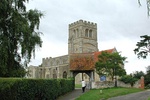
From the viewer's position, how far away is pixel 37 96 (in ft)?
63.8

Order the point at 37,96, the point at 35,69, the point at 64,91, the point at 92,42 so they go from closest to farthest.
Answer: the point at 37,96 → the point at 64,91 → the point at 35,69 → the point at 92,42

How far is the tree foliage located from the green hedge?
444 inches

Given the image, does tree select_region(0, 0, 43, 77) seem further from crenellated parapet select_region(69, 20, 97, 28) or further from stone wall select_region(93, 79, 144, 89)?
crenellated parapet select_region(69, 20, 97, 28)

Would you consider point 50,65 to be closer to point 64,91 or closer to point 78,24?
point 78,24

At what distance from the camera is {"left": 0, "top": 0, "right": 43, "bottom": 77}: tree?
20125 mm

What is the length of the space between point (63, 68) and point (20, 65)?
146 feet

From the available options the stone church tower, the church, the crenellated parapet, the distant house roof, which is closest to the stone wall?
the distant house roof

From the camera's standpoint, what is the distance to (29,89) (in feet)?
57.5

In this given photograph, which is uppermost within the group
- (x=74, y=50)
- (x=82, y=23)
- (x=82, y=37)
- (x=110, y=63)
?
(x=82, y=23)

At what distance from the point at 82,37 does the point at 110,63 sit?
172 ft

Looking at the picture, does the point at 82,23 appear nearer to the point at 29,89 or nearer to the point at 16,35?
the point at 16,35

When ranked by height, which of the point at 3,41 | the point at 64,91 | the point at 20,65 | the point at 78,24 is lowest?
the point at 64,91

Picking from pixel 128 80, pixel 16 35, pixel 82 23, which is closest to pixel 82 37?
pixel 82 23

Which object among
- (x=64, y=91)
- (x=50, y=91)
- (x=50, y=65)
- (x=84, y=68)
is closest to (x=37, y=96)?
(x=50, y=91)
